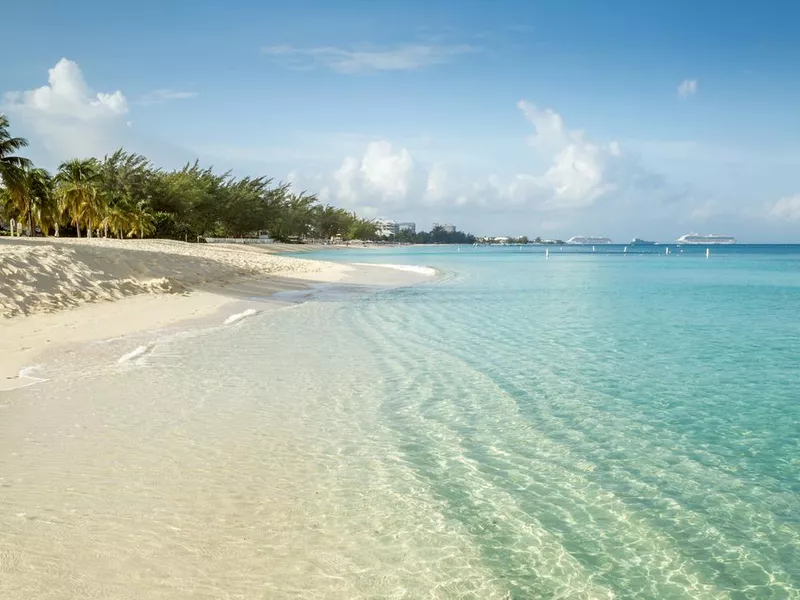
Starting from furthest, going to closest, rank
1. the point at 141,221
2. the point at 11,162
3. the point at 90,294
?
the point at 141,221
the point at 11,162
the point at 90,294

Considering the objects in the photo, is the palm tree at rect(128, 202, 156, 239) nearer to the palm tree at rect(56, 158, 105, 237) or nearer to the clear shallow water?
the palm tree at rect(56, 158, 105, 237)

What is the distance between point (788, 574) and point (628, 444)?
2.80m

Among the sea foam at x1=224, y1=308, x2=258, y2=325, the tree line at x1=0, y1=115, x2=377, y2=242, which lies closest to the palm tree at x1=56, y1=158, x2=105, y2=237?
the tree line at x1=0, y1=115, x2=377, y2=242

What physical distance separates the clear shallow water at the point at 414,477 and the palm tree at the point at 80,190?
191ft

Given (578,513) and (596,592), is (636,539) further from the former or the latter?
(596,592)

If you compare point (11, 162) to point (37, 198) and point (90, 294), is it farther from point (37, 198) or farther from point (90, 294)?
point (90, 294)

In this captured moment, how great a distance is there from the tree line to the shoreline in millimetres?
28567

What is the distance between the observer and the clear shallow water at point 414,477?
4371mm

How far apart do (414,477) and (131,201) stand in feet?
247

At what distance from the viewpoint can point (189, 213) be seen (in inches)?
3413

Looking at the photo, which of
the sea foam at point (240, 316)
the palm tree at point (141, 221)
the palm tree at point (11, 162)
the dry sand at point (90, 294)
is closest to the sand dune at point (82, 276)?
the dry sand at point (90, 294)

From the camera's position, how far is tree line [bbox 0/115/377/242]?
59125 millimetres

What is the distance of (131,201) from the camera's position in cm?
7356

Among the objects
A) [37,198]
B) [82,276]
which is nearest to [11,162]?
[37,198]
